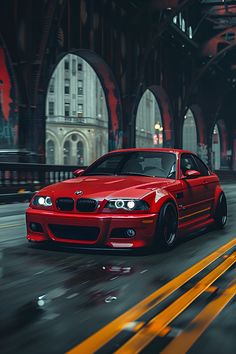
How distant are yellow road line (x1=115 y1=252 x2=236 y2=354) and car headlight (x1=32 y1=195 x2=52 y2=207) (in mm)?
2203

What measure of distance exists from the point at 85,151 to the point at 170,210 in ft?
267

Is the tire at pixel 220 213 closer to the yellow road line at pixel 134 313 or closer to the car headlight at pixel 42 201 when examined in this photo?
the yellow road line at pixel 134 313

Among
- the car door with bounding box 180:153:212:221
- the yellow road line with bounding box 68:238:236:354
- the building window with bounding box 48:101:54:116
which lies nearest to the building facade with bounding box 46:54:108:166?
the building window with bounding box 48:101:54:116

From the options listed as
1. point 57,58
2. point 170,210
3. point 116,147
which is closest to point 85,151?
point 116,147

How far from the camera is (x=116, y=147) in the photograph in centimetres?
2716

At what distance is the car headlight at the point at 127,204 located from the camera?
20.9ft

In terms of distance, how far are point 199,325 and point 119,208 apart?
278 cm

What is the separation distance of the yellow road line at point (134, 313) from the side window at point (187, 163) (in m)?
2.25

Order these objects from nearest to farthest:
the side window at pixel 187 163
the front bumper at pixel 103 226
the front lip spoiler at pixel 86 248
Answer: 1. the front bumper at pixel 103 226
2. the front lip spoiler at pixel 86 248
3. the side window at pixel 187 163

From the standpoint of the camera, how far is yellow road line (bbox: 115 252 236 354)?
10.7 ft

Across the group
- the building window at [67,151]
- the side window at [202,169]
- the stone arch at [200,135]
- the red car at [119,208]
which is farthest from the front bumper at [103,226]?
the building window at [67,151]

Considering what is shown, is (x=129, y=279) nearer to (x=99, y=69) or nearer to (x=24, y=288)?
(x=24, y=288)

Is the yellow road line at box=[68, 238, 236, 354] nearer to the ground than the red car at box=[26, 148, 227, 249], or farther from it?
nearer to the ground

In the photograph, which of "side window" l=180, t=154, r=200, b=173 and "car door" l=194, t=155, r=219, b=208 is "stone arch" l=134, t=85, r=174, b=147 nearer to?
"car door" l=194, t=155, r=219, b=208
